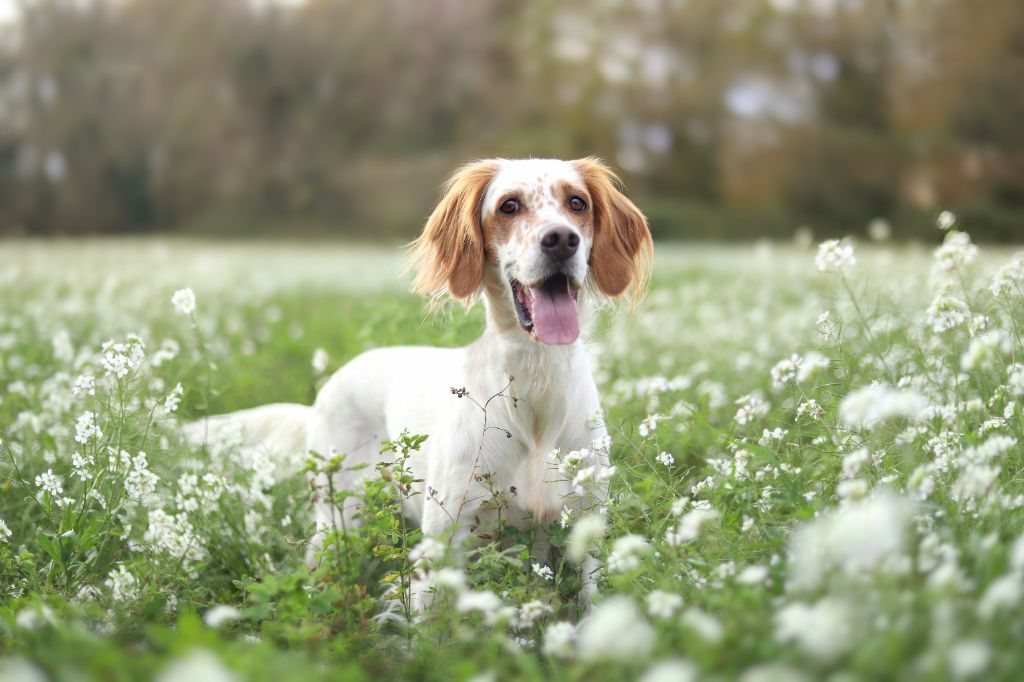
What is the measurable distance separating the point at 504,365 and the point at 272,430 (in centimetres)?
145

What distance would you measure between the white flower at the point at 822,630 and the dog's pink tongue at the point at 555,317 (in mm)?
1694

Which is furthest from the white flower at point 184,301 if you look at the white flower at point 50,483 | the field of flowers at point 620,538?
the white flower at point 50,483

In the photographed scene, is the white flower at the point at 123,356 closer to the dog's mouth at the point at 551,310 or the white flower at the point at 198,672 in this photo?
the dog's mouth at the point at 551,310

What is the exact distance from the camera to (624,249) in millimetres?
3650

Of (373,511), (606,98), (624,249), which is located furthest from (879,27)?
(373,511)

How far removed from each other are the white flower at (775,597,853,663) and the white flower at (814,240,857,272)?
134 centimetres

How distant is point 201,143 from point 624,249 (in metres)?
26.3

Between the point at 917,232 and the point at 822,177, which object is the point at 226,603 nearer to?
the point at 917,232

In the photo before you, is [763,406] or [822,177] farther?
[822,177]

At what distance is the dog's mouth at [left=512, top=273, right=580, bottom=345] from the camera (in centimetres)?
313

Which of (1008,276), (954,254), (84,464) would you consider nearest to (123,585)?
(84,464)

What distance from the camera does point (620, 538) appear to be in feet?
7.93

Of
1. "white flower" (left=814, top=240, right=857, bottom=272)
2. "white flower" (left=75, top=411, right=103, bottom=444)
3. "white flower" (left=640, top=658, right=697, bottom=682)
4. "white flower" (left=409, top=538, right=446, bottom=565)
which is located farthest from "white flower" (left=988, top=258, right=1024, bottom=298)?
"white flower" (left=75, top=411, right=103, bottom=444)

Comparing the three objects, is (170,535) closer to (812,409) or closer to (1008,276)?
(812,409)
